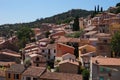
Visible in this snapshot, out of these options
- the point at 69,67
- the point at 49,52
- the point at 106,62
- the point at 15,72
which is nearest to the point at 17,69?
the point at 15,72

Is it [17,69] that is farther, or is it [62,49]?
[62,49]

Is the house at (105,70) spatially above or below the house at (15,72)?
above

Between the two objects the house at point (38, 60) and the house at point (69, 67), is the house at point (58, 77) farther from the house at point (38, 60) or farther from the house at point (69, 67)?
the house at point (38, 60)

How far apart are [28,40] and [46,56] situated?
86.7 ft

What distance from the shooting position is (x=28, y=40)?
288 ft

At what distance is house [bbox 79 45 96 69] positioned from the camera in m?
52.8

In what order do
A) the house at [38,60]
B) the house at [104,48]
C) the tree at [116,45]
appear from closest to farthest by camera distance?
the tree at [116,45], the house at [104,48], the house at [38,60]

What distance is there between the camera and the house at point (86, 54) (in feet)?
173

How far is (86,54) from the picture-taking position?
177ft

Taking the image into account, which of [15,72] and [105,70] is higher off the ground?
[105,70]

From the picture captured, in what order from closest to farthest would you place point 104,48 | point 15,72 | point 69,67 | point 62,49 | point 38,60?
point 15,72, point 69,67, point 104,48, point 38,60, point 62,49

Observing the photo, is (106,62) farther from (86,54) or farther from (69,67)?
(86,54)

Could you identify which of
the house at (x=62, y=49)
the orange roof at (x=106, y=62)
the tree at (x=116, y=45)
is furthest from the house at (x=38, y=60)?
the orange roof at (x=106, y=62)

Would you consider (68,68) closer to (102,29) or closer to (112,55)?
(112,55)
